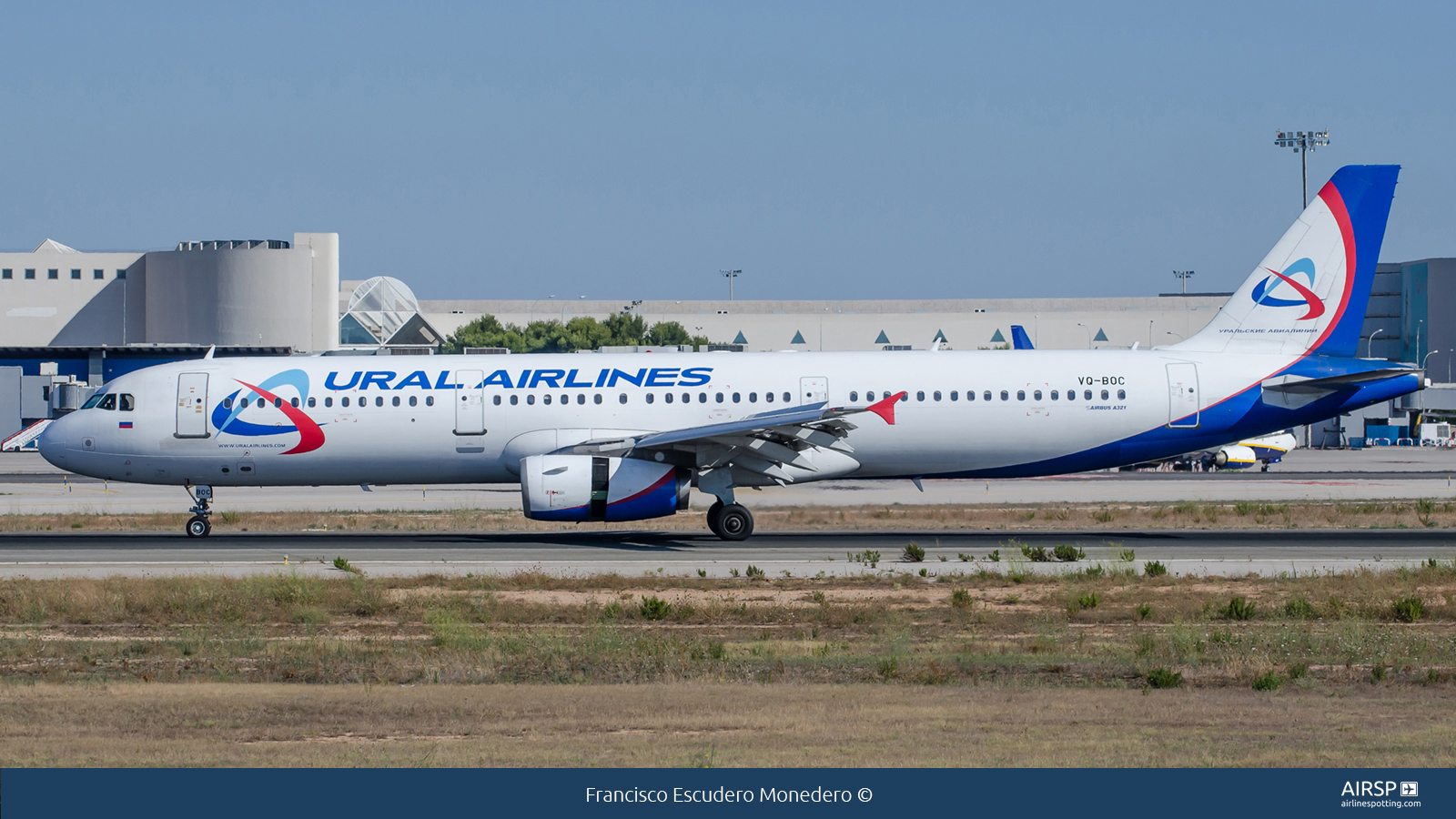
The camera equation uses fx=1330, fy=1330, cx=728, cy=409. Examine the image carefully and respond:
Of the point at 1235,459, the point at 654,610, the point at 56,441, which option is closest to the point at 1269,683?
the point at 654,610

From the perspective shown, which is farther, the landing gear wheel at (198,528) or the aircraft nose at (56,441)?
the aircraft nose at (56,441)

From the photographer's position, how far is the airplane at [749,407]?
29688 mm

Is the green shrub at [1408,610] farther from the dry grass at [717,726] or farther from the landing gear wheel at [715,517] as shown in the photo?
the landing gear wheel at [715,517]

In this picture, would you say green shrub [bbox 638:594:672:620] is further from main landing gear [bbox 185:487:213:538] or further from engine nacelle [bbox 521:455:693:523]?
main landing gear [bbox 185:487:213:538]

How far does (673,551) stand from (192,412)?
11770mm

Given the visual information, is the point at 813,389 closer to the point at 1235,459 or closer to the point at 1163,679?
the point at 1163,679

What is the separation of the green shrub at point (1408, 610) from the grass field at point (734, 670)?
0.05 m

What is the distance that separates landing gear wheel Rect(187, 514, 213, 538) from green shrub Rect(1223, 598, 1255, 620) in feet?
72.4

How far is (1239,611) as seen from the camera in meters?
18.2

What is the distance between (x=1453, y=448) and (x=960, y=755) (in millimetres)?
93750

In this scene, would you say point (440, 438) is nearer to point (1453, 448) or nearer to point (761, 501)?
point (761, 501)

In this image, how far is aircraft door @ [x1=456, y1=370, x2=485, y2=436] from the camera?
97.2 ft

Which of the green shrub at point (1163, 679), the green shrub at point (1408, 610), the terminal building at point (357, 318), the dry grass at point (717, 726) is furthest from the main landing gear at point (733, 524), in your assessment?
the terminal building at point (357, 318)

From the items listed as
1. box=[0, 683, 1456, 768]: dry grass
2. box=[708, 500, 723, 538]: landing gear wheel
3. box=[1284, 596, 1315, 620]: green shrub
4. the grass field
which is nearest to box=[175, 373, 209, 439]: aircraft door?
the grass field
